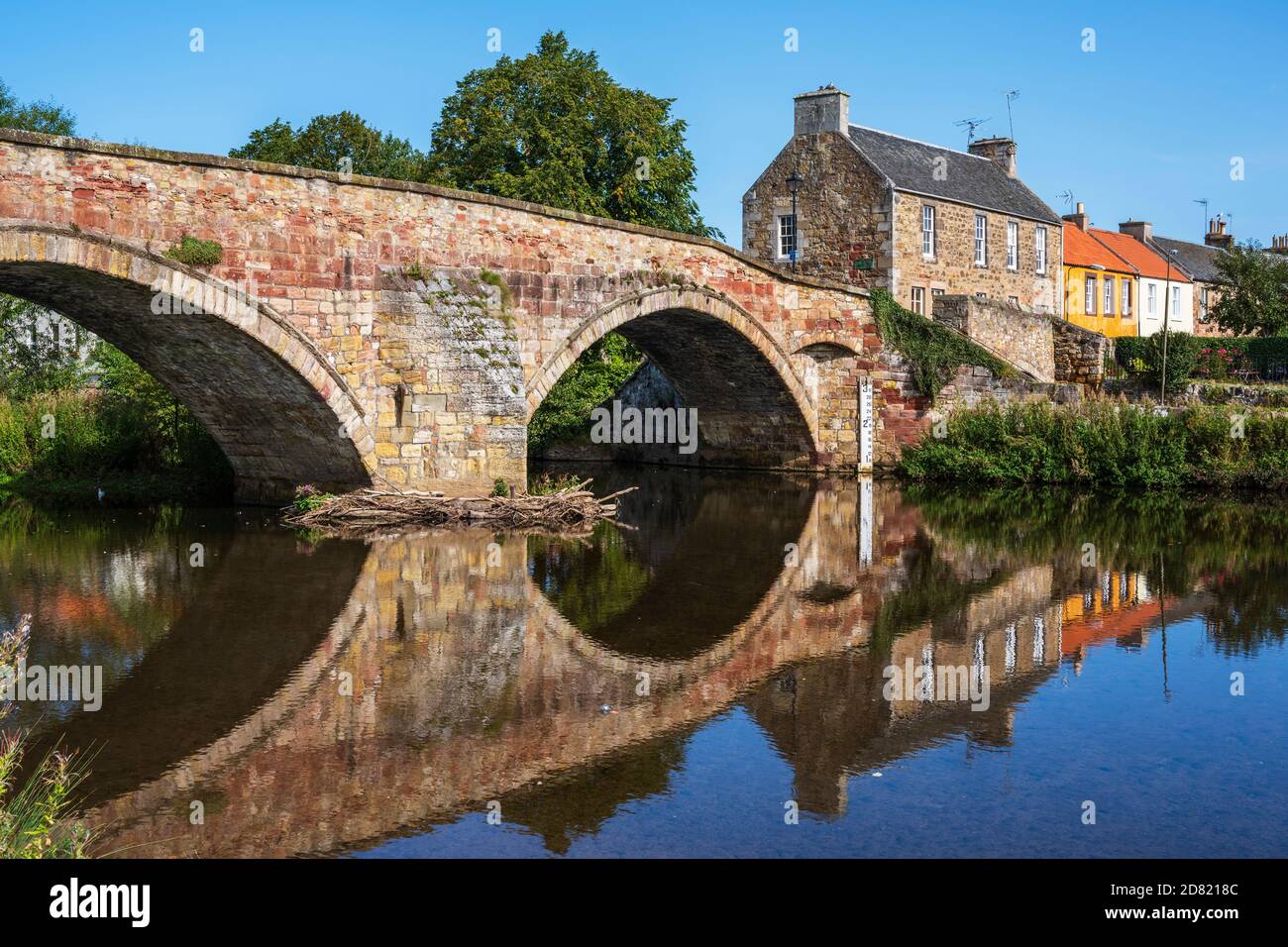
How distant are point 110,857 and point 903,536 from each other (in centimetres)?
1185

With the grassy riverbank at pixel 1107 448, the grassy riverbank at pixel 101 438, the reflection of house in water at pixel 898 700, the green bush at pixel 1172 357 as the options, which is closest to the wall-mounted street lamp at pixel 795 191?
the grassy riverbank at pixel 1107 448

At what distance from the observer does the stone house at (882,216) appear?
28562 mm

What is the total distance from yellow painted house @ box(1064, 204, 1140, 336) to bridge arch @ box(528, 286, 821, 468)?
13.8 meters

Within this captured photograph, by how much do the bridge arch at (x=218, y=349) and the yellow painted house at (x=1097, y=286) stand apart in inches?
995

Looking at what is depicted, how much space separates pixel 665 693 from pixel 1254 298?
3226 cm

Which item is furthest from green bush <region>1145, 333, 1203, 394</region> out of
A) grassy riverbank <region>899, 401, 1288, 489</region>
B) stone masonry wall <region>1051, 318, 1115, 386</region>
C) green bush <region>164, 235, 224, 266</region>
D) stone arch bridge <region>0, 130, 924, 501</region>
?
green bush <region>164, 235, 224, 266</region>

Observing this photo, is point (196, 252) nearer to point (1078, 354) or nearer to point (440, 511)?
point (440, 511)

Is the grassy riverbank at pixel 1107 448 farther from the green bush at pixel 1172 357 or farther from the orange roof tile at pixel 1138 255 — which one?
the orange roof tile at pixel 1138 255

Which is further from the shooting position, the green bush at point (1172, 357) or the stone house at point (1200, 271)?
the stone house at point (1200, 271)

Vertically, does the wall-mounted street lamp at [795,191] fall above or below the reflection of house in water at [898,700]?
above

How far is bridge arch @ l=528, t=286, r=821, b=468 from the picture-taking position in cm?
2016

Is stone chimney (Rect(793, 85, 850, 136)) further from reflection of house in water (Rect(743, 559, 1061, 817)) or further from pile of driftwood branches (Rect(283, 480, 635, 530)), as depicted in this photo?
reflection of house in water (Rect(743, 559, 1061, 817))

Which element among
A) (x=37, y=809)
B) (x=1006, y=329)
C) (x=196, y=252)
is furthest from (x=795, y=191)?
(x=37, y=809)
